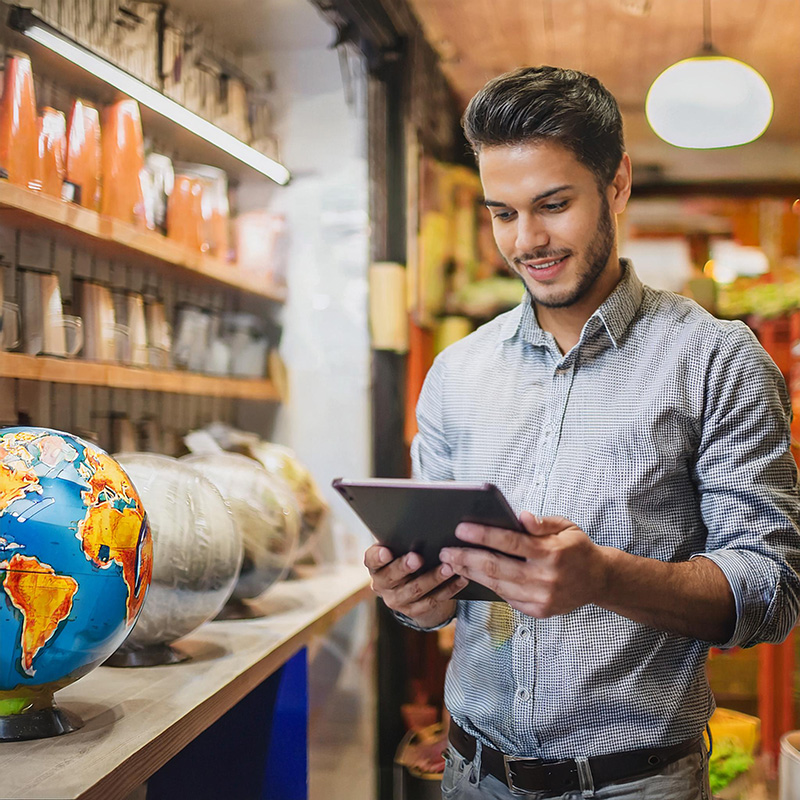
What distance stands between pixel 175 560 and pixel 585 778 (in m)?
0.90

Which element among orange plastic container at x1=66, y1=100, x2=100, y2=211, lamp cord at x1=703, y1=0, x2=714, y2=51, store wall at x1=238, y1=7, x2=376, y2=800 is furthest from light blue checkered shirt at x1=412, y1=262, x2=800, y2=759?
lamp cord at x1=703, y1=0, x2=714, y2=51

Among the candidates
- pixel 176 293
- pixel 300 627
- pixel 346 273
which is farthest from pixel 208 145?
pixel 300 627

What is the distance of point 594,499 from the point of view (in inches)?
56.9

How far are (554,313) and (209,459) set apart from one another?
4.21 ft

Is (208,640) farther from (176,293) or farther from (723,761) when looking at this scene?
(723,761)

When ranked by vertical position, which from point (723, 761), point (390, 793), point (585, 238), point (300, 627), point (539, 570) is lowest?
point (390, 793)

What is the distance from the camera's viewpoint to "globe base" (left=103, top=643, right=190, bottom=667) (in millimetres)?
1901

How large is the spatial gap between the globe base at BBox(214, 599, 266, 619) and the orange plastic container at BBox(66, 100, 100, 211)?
1072 mm

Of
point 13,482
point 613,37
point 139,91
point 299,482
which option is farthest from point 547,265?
point 613,37

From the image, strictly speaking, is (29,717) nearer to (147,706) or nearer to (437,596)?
(147,706)

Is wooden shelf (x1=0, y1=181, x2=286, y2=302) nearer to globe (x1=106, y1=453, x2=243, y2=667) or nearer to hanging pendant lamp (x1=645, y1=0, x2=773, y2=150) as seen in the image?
globe (x1=106, y1=453, x2=243, y2=667)

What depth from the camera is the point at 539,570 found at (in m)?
1.17

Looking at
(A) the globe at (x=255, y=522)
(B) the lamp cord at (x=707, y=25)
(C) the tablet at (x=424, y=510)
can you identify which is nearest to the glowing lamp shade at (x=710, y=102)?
(B) the lamp cord at (x=707, y=25)

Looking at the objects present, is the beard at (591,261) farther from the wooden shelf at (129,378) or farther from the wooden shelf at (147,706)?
the wooden shelf at (129,378)
